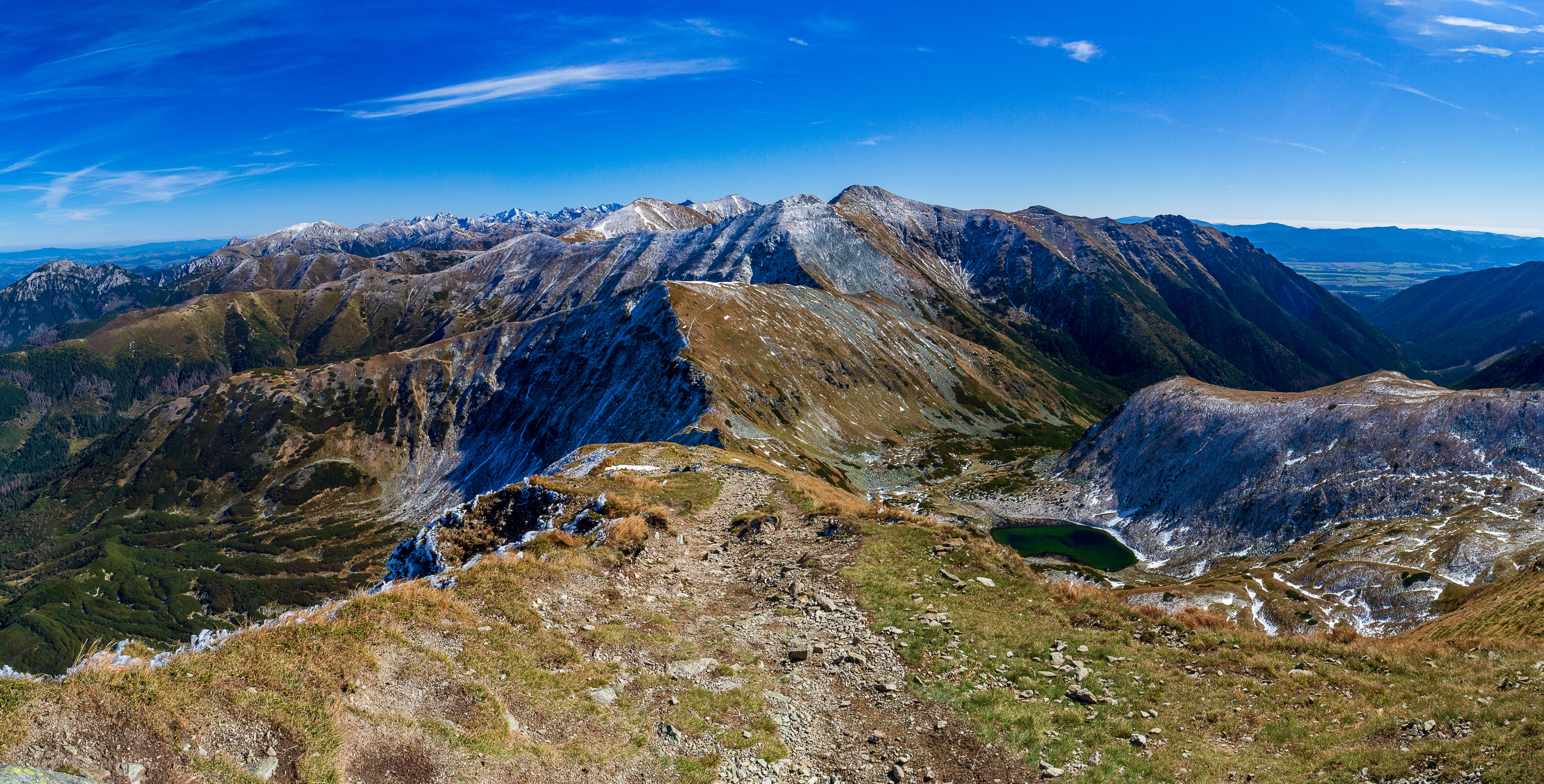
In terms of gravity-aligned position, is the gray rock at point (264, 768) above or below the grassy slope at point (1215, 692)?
above

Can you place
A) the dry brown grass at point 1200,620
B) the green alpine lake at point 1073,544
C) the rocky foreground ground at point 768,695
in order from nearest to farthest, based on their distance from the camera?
the rocky foreground ground at point 768,695, the dry brown grass at point 1200,620, the green alpine lake at point 1073,544

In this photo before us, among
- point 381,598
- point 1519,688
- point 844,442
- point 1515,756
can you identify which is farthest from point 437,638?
point 844,442

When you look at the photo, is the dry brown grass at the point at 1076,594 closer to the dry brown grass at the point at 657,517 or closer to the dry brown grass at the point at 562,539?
the dry brown grass at the point at 657,517

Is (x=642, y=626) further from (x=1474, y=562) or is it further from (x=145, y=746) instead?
(x=1474, y=562)

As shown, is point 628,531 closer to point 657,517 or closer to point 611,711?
point 657,517

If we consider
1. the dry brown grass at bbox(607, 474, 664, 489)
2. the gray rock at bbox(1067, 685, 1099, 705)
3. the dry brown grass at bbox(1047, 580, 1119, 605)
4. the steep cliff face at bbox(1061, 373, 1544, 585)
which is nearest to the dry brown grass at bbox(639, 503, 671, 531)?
the dry brown grass at bbox(607, 474, 664, 489)

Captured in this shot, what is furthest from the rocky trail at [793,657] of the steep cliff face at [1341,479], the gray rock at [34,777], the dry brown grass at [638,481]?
the steep cliff face at [1341,479]

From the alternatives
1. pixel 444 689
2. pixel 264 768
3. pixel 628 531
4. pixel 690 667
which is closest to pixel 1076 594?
pixel 690 667
